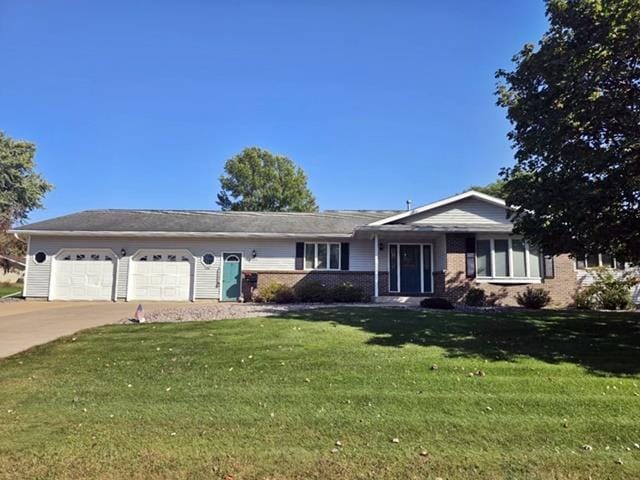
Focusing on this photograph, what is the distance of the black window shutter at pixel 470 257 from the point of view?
16.6 metres

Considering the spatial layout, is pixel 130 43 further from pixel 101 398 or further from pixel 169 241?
pixel 101 398

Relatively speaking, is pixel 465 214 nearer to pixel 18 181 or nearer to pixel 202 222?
pixel 202 222

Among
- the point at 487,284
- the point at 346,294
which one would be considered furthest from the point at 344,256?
the point at 487,284

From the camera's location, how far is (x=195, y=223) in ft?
67.9

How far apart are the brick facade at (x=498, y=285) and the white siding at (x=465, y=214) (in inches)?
38.8

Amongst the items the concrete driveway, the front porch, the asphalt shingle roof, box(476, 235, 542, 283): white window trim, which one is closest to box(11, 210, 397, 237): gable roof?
the asphalt shingle roof

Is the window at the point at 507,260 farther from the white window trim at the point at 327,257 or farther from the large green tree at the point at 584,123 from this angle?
the large green tree at the point at 584,123

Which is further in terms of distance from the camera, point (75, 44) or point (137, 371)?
point (75, 44)

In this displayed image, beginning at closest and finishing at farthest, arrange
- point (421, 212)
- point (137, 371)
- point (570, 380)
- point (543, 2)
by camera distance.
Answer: point (570, 380), point (137, 371), point (543, 2), point (421, 212)

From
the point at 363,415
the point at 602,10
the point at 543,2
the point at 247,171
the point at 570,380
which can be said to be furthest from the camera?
the point at 247,171

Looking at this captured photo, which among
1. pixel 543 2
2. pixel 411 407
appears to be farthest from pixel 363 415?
pixel 543 2

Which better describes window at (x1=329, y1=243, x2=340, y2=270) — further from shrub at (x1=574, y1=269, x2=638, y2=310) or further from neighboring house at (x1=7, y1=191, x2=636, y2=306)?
shrub at (x1=574, y1=269, x2=638, y2=310)

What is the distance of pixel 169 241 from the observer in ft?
63.6

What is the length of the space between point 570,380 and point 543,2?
7919 millimetres
